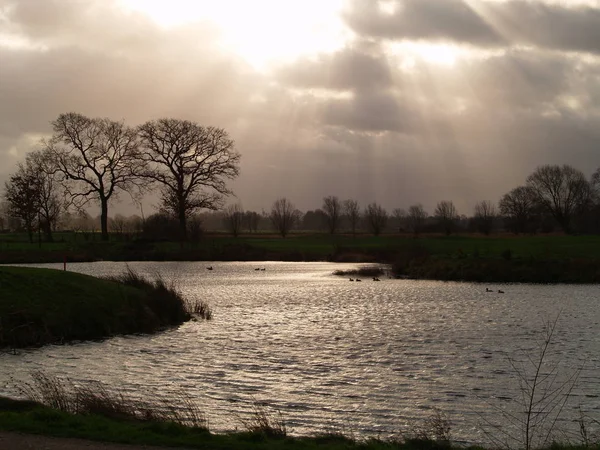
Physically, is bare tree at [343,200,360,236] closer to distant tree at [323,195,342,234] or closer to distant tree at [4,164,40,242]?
distant tree at [323,195,342,234]

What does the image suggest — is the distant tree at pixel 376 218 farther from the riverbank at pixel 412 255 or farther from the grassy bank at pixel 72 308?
the grassy bank at pixel 72 308

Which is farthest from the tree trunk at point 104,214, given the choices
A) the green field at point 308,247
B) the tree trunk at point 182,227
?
the tree trunk at point 182,227

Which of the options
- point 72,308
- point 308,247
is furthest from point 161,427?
point 308,247

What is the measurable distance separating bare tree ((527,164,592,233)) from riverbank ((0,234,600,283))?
39788 millimetres

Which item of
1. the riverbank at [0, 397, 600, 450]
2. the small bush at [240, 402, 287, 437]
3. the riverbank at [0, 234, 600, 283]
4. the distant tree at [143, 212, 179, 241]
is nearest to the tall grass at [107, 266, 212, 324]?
the small bush at [240, 402, 287, 437]

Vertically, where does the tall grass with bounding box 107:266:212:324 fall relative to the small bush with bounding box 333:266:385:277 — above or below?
above

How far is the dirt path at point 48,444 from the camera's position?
8.54 m

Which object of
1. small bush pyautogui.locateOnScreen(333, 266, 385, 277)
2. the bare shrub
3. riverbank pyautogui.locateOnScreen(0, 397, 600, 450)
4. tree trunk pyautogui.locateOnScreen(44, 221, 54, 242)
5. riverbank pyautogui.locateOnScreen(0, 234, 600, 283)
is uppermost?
tree trunk pyautogui.locateOnScreen(44, 221, 54, 242)

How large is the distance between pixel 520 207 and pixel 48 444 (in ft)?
363

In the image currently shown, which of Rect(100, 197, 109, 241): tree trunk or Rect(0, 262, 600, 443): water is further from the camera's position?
Rect(100, 197, 109, 241): tree trunk

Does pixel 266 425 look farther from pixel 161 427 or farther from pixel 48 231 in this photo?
pixel 48 231

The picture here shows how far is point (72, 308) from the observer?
2141cm

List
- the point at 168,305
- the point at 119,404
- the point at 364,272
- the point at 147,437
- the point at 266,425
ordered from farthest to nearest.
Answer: the point at 364,272
the point at 168,305
the point at 119,404
the point at 266,425
the point at 147,437

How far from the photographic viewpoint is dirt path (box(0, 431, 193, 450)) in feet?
28.0
